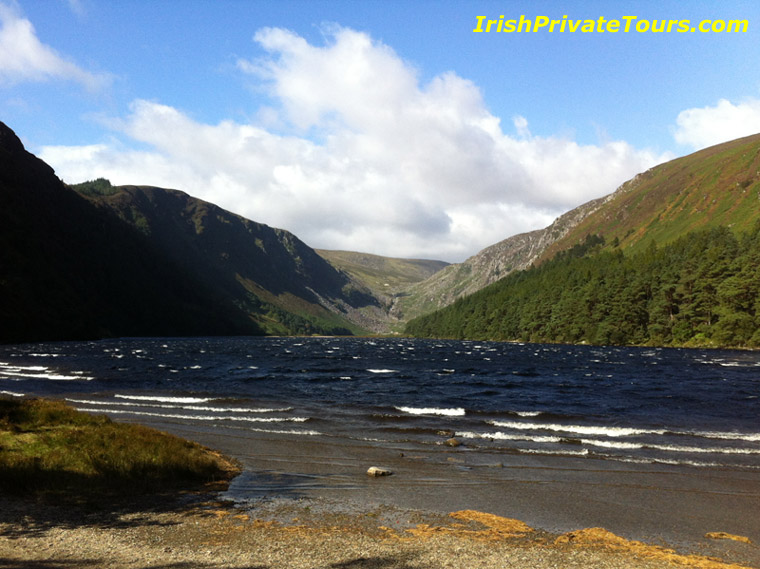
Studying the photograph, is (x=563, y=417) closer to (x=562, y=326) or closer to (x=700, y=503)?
(x=700, y=503)

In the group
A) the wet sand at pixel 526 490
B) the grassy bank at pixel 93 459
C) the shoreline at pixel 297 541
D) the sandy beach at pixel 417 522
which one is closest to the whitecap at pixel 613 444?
the wet sand at pixel 526 490

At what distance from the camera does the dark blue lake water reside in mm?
26906

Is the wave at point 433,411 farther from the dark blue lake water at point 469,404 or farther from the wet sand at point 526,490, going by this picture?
the wet sand at point 526,490

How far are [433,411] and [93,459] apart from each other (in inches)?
950

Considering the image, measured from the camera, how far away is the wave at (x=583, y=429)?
28.9 m

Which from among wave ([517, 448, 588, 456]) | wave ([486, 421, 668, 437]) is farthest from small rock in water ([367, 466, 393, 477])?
wave ([486, 421, 668, 437])

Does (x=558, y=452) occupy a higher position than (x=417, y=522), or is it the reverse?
(x=417, y=522)

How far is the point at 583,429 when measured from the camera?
30.2 m

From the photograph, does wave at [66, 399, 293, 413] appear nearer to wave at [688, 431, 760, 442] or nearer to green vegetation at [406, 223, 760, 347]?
wave at [688, 431, 760, 442]

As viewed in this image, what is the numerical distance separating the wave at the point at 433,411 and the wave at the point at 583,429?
378 centimetres

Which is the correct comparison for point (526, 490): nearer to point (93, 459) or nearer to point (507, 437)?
point (507, 437)

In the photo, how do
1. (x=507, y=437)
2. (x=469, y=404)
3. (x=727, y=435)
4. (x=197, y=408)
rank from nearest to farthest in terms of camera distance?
(x=507, y=437)
(x=727, y=435)
(x=197, y=408)
(x=469, y=404)

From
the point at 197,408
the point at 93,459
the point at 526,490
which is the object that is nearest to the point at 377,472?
the point at 526,490

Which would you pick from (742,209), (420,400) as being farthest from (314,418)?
(742,209)
